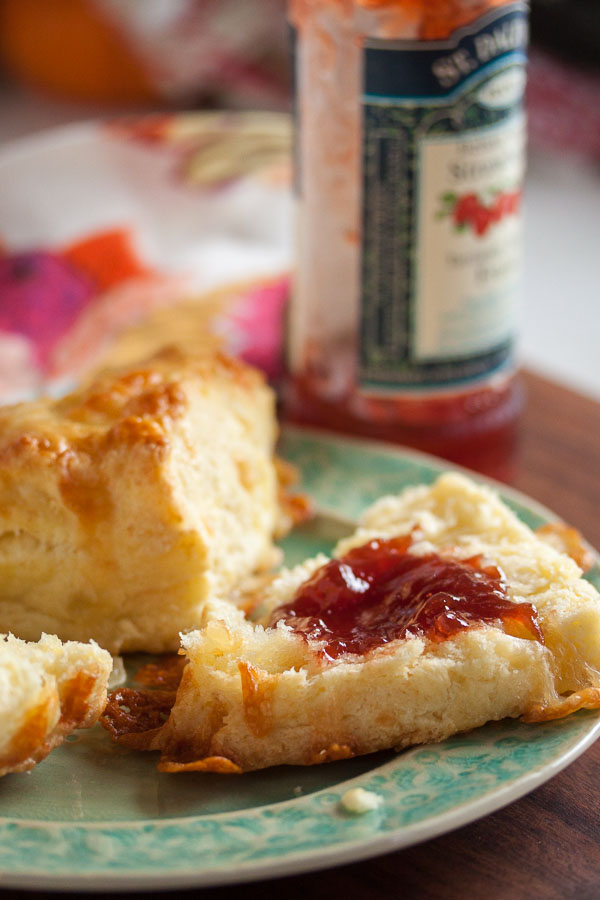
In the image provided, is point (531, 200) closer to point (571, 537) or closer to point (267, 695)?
point (571, 537)

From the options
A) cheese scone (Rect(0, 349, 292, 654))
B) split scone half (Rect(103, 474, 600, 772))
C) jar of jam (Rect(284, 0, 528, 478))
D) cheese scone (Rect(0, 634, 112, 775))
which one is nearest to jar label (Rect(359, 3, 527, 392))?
jar of jam (Rect(284, 0, 528, 478))

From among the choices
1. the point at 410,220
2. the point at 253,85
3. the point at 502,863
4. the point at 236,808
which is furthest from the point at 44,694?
the point at 253,85

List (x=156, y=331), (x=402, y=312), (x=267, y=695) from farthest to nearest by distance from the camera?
(x=156, y=331)
(x=402, y=312)
(x=267, y=695)

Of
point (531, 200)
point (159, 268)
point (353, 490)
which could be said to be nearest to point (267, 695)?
point (353, 490)

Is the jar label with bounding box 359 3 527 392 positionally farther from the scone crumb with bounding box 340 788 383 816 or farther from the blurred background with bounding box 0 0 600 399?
the scone crumb with bounding box 340 788 383 816

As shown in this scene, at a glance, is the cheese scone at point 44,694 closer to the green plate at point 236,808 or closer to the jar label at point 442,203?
the green plate at point 236,808

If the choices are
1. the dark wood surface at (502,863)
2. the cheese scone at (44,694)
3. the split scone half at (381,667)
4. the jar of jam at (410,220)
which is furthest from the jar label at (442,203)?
the cheese scone at (44,694)

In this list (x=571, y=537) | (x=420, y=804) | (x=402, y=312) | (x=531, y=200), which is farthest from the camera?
(x=531, y=200)
